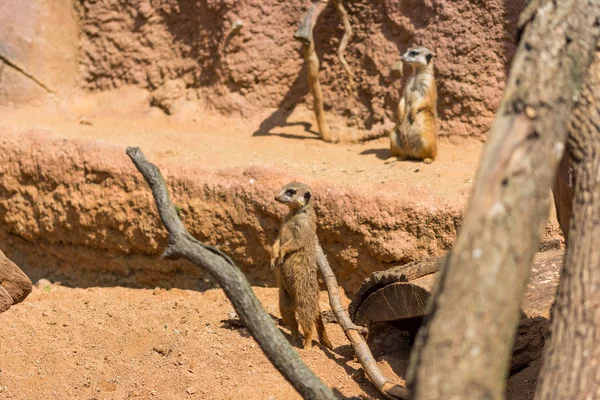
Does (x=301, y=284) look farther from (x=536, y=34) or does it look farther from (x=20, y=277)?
(x=536, y=34)

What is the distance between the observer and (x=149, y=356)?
4.06m

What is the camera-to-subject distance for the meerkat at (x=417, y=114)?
5750mm

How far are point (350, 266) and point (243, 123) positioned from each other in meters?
2.17

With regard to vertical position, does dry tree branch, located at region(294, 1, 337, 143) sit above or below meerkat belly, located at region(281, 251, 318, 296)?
above

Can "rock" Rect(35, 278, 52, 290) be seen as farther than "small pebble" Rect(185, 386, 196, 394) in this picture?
Yes

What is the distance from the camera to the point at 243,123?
6.98 meters

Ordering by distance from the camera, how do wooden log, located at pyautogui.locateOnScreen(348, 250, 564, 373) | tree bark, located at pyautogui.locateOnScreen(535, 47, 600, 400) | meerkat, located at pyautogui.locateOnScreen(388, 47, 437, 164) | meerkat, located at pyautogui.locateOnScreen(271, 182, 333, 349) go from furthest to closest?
meerkat, located at pyautogui.locateOnScreen(388, 47, 437, 164) < meerkat, located at pyautogui.locateOnScreen(271, 182, 333, 349) < wooden log, located at pyautogui.locateOnScreen(348, 250, 564, 373) < tree bark, located at pyautogui.locateOnScreen(535, 47, 600, 400)

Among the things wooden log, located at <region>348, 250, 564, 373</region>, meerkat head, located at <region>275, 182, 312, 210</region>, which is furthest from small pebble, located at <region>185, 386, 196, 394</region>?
meerkat head, located at <region>275, 182, 312, 210</region>

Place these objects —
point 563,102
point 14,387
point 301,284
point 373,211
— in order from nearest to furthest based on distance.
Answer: point 563,102
point 14,387
point 301,284
point 373,211

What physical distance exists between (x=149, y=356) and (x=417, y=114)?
279cm

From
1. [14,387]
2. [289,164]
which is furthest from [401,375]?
[289,164]

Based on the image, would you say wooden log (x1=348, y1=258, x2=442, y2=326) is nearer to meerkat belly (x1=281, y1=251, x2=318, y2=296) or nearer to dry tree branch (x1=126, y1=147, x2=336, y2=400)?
meerkat belly (x1=281, y1=251, x2=318, y2=296)

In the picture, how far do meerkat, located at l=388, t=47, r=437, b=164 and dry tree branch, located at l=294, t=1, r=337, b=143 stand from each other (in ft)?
2.52

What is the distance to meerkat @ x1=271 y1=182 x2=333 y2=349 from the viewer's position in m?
→ 4.19
